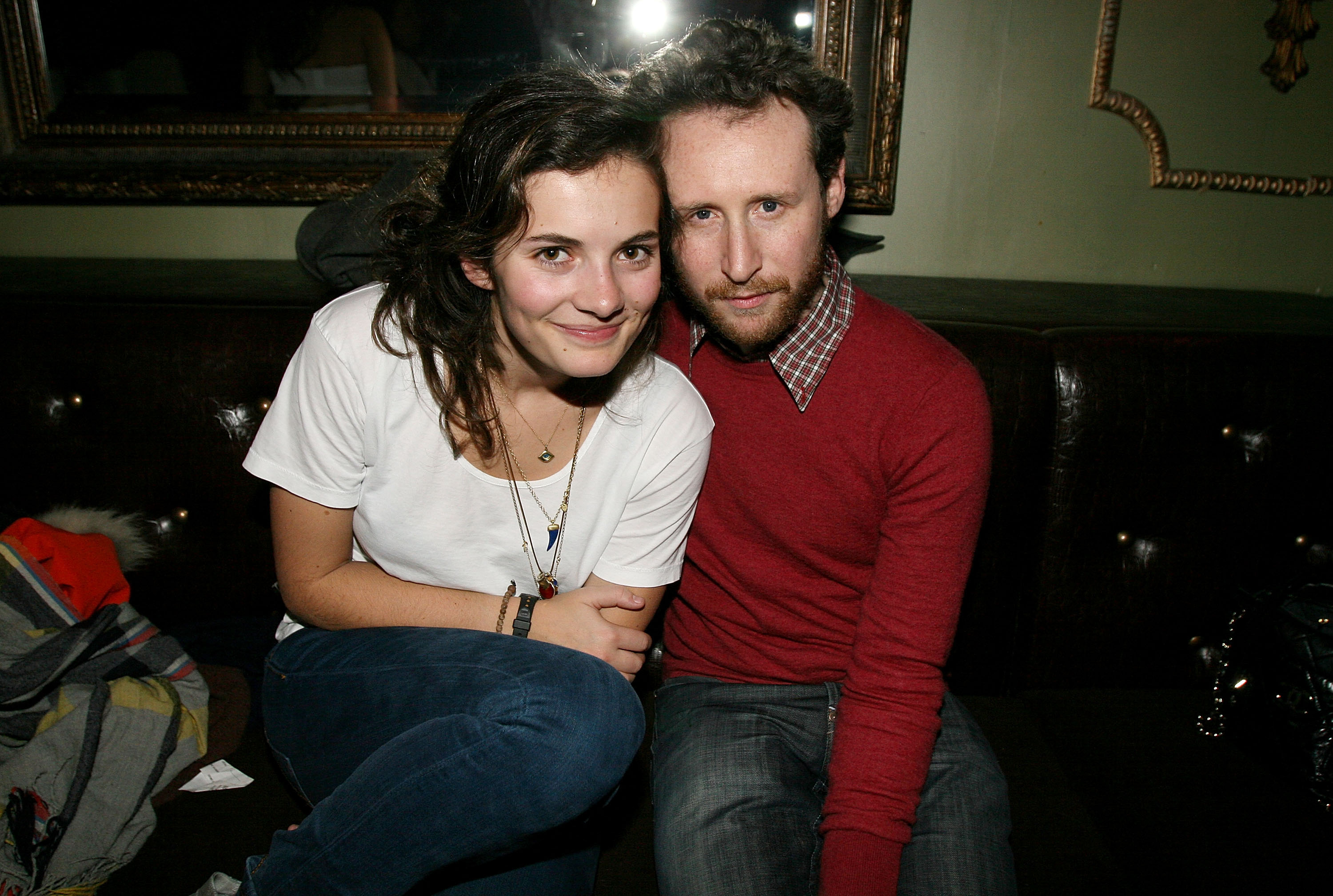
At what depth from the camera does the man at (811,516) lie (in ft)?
3.10

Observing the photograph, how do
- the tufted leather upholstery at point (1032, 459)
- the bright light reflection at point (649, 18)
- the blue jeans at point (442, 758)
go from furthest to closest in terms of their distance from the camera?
the bright light reflection at point (649, 18), the tufted leather upholstery at point (1032, 459), the blue jeans at point (442, 758)

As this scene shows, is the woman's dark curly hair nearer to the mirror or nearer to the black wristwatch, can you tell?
the black wristwatch

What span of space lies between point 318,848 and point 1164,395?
126cm

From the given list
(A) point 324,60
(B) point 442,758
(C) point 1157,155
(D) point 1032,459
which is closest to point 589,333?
(B) point 442,758

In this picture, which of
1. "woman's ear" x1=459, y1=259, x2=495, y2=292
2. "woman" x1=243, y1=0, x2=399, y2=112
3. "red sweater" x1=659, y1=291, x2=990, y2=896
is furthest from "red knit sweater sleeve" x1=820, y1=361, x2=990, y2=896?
"woman" x1=243, y1=0, x2=399, y2=112

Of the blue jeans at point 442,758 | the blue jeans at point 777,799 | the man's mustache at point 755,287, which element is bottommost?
the blue jeans at point 777,799

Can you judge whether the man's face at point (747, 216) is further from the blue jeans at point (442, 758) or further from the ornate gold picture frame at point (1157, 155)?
the ornate gold picture frame at point (1157, 155)

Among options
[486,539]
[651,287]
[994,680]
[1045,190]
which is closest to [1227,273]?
[1045,190]

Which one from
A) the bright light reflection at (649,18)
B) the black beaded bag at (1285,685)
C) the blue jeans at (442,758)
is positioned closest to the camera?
the blue jeans at (442,758)

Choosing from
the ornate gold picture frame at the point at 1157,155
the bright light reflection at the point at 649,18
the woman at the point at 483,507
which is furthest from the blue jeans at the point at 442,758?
the ornate gold picture frame at the point at 1157,155

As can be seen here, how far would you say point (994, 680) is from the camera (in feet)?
4.33

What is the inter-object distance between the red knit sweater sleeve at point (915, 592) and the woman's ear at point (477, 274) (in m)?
0.51

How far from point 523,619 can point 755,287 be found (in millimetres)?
497

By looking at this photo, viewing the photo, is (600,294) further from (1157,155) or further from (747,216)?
(1157,155)
